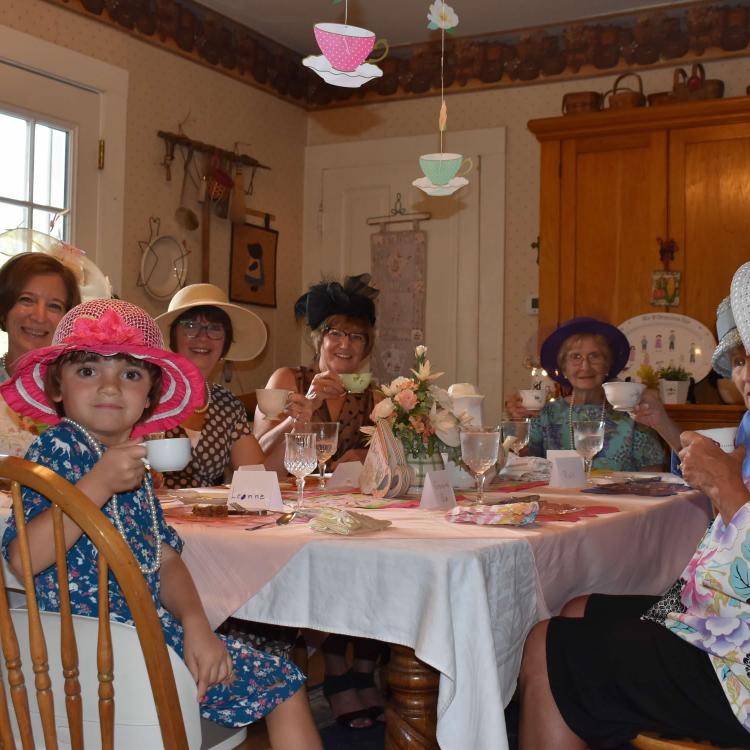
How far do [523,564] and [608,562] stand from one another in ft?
1.43

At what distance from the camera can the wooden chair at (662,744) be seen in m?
1.62

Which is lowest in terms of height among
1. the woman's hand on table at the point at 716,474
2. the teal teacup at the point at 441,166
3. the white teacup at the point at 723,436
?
the woman's hand on table at the point at 716,474

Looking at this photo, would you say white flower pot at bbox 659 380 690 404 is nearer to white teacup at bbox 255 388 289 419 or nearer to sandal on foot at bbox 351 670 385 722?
sandal on foot at bbox 351 670 385 722

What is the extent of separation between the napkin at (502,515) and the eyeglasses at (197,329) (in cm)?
159

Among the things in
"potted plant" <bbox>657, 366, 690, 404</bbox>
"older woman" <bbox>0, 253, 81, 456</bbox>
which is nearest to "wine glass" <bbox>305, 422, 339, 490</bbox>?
"older woman" <bbox>0, 253, 81, 456</bbox>

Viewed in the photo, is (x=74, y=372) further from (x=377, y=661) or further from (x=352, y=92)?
(x=352, y=92)

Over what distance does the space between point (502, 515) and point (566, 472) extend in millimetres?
849

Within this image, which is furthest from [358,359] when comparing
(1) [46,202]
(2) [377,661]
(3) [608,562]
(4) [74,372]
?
(4) [74,372]

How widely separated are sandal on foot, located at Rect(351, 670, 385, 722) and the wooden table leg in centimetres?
126

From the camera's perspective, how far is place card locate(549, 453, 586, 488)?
9.05ft

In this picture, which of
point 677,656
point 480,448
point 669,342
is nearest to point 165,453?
point 480,448

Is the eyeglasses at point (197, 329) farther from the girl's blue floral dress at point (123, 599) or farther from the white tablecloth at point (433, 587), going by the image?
the girl's blue floral dress at point (123, 599)

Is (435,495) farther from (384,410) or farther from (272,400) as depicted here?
(272,400)

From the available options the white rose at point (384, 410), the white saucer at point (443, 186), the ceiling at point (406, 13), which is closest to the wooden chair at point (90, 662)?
the white rose at point (384, 410)
